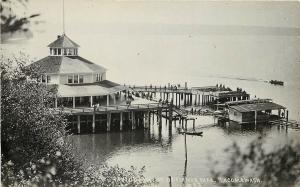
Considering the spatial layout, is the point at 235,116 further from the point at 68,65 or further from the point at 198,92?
the point at 68,65

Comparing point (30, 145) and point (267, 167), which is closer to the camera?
point (30, 145)

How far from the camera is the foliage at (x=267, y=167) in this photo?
9.05 m

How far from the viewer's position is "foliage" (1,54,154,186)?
8.00 metres

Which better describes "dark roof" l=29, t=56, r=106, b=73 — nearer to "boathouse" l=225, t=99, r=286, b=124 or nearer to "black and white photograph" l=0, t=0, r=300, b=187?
"black and white photograph" l=0, t=0, r=300, b=187

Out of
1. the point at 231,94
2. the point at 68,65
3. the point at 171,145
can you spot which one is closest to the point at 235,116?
the point at 231,94

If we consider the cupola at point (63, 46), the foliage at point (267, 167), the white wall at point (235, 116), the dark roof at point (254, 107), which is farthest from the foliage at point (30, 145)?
the white wall at point (235, 116)

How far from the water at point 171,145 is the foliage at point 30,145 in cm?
153

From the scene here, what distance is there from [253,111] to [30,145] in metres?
10.5

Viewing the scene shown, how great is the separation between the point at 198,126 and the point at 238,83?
8.44ft

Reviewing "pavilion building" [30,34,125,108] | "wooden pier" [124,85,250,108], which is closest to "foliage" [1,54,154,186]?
"pavilion building" [30,34,125,108]

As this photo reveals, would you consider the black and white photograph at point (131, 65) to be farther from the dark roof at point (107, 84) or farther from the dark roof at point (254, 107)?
the dark roof at point (254, 107)

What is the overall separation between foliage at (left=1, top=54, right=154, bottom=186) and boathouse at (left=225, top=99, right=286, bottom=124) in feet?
29.1

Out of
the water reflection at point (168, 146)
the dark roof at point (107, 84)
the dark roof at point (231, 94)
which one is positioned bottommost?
the water reflection at point (168, 146)

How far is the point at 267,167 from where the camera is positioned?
941 centimetres
